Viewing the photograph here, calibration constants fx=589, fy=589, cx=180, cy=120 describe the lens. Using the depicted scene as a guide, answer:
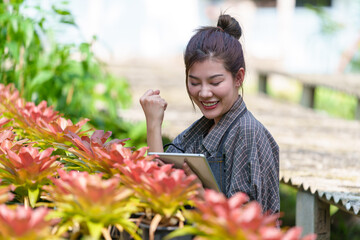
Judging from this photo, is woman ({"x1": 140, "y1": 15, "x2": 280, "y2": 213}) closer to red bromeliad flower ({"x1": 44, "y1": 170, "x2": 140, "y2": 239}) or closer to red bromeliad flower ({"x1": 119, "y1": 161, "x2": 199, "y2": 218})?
red bromeliad flower ({"x1": 119, "y1": 161, "x2": 199, "y2": 218})

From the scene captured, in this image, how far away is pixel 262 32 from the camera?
14.9 m

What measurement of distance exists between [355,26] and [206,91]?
1124cm

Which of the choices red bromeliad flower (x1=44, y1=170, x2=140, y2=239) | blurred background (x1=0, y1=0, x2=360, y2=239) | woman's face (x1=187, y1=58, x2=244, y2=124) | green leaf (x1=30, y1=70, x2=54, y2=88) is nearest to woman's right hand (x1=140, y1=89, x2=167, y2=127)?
woman's face (x1=187, y1=58, x2=244, y2=124)

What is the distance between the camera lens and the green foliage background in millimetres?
3559

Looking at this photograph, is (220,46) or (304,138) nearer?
(220,46)

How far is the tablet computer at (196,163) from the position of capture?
5.74ft

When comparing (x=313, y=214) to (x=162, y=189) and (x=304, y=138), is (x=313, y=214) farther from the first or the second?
(x=304, y=138)

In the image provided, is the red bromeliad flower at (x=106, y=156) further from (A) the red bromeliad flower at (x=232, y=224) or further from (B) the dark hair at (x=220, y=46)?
(B) the dark hair at (x=220, y=46)

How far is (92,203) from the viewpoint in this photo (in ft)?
4.46

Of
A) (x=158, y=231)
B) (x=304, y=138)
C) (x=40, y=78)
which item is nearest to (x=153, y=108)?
(x=158, y=231)

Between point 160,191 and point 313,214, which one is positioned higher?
point 160,191

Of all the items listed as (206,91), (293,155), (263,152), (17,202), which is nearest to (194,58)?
(206,91)

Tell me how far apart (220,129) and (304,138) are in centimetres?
285

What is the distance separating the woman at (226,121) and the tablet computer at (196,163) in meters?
0.24
